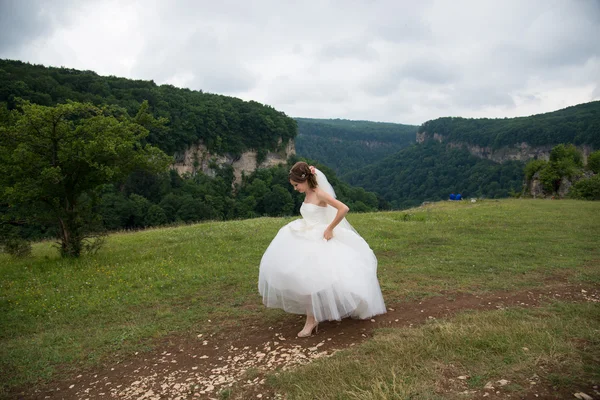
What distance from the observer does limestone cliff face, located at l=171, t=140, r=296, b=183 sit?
102 meters

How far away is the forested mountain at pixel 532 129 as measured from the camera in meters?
110

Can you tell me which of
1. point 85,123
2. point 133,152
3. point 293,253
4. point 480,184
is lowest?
point 480,184

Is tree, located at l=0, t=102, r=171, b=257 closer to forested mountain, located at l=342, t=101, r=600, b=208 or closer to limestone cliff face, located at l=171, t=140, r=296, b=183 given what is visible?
limestone cliff face, located at l=171, t=140, r=296, b=183

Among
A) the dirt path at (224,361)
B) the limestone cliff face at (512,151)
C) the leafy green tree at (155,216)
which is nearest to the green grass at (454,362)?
the dirt path at (224,361)

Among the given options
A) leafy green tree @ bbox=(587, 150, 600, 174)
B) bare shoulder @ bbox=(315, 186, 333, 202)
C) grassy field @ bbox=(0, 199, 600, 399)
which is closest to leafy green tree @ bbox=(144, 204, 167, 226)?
grassy field @ bbox=(0, 199, 600, 399)

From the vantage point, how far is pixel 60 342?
7.59 m

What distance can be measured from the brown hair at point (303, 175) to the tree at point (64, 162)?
893 centimetres

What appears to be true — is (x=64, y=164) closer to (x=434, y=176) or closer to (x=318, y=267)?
(x=318, y=267)

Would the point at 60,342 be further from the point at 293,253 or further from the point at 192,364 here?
the point at 293,253

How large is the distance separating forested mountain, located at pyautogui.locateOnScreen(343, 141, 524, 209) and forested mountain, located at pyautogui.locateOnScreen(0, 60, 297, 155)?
47404 millimetres

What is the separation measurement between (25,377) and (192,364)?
273 centimetres

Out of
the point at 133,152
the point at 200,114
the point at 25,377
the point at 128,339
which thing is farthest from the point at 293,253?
the point at 200,114

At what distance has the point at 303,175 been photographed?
6820mm

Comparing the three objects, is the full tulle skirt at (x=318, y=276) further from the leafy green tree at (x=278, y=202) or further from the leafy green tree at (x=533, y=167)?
the leafy green tree at (x=278, y=202)
